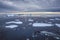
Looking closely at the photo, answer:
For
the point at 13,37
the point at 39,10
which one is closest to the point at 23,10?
the point at 39,10

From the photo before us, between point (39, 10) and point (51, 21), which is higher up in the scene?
point (39, 10)

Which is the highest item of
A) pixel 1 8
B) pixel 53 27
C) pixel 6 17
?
pixel 1 8

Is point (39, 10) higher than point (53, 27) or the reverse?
higher

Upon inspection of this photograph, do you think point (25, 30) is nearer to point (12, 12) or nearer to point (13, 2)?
point (12, 12)

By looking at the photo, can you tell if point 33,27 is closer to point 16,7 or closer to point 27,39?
point 27,39

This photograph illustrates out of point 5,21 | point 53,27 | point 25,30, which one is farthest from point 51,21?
point 5,21

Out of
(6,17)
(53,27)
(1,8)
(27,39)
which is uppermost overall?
(1,8)

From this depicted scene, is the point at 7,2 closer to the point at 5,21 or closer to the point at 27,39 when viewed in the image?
the point at 5,21

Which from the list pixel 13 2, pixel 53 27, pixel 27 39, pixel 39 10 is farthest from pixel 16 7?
pixel 53 27
